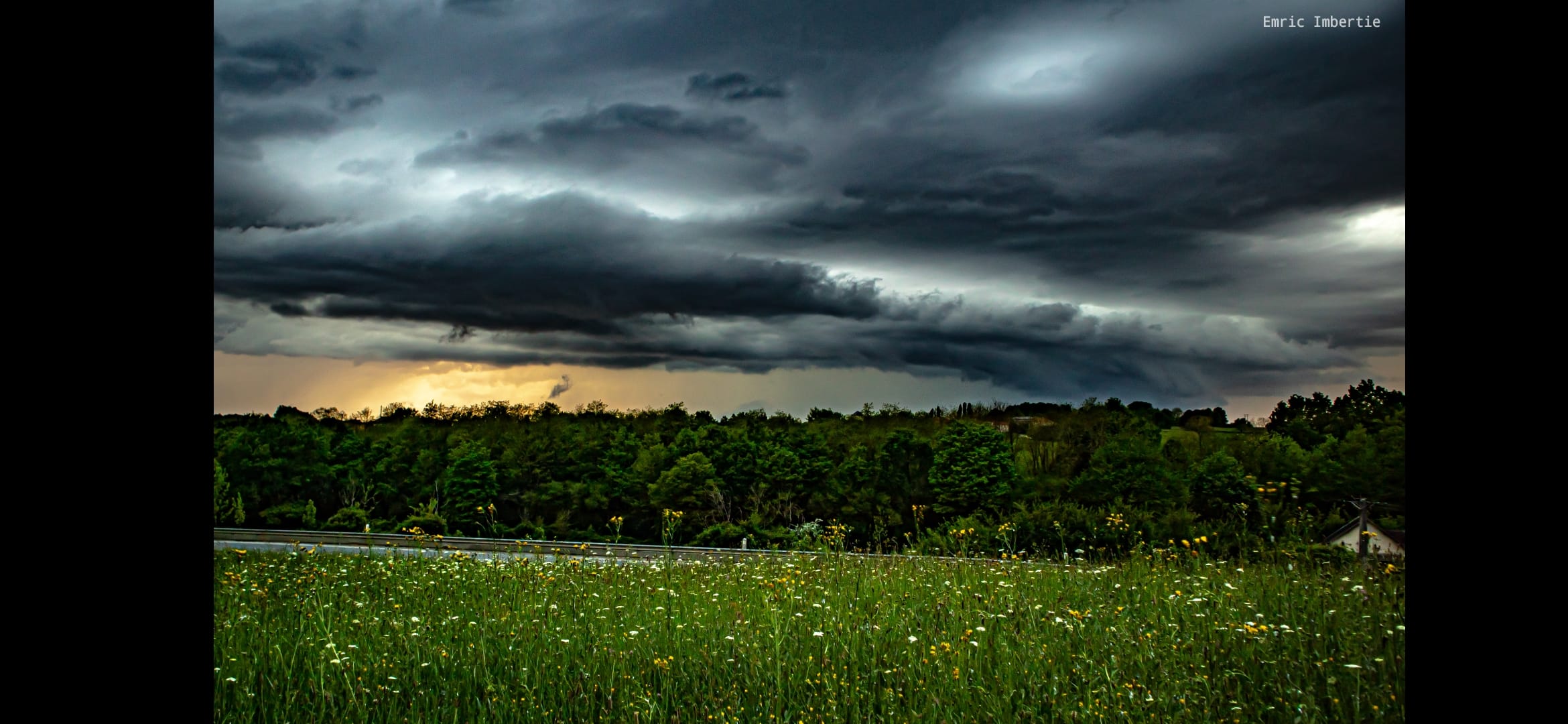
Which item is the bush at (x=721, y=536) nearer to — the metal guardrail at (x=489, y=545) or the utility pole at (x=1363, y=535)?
the metal guardrail at (x=489, y=545)

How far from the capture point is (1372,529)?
8.08m

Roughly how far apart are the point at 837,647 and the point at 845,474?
7.97 meters

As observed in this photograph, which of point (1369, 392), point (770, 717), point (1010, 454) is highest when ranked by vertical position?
point (1369, 392)

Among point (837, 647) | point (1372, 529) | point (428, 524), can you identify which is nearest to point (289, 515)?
point (428, 524)

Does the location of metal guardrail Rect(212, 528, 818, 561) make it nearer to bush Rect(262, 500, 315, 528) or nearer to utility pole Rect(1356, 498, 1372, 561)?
bush Rect(262, 500, 315, 528)

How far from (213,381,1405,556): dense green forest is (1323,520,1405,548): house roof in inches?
6.6

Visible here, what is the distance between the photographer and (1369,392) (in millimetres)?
10148

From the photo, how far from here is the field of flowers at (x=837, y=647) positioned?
14.0 feet

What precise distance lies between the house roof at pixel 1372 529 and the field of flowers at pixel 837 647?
4.29 feet
